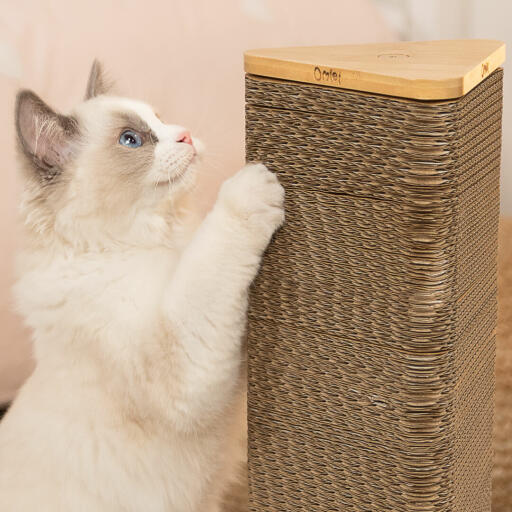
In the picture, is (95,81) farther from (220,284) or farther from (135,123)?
(220,284)

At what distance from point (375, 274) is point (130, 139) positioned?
53cm

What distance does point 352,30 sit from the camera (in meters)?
2.19

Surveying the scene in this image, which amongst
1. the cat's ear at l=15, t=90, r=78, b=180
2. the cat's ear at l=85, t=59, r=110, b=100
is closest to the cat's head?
the cat's ear at l=15, t=90, r=78, b=180

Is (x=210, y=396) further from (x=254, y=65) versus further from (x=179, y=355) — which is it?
(x=254, y=65)

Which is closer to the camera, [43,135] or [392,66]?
[392,66]

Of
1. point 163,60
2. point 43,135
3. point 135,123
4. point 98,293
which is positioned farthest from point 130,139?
point 163,60

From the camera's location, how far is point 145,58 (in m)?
1.78

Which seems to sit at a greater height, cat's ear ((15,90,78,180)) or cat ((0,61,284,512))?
cat's ear ((15,90,78,180))

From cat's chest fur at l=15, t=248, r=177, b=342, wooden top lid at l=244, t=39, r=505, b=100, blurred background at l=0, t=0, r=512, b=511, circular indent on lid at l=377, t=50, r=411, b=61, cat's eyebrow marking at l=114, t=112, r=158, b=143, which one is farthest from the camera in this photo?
blurred background at l=0, t=0, r=512, b=511

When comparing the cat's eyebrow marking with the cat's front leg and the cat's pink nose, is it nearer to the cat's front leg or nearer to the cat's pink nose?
the cat's pink nose

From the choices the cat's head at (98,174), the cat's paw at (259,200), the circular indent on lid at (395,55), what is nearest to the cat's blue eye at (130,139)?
the cat's head at (98,174)

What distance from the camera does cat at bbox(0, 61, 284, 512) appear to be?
1.17 m

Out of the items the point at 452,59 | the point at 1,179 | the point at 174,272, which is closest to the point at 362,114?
the point at 452,59

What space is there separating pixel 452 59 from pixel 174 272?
0.50m
